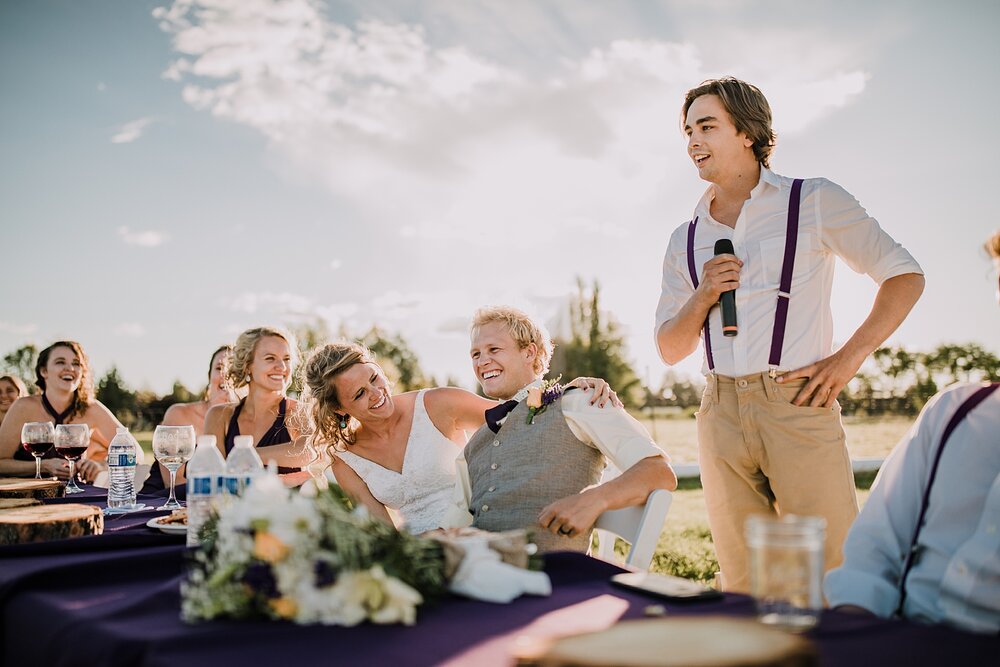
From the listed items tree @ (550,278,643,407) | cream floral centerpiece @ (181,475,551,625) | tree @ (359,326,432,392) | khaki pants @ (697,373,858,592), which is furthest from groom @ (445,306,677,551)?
tree @ (359,326,432,392)

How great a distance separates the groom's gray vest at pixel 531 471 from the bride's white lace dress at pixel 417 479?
0.59 m

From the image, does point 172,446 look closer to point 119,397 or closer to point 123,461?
point 123,461

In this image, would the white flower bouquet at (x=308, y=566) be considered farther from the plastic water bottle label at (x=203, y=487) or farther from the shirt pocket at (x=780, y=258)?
the shirt pocket at (x=780, y=258)

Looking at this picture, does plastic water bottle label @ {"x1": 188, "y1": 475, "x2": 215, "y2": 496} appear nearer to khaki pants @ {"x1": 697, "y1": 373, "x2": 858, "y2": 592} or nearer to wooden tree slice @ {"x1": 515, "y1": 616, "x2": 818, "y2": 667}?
wooden tree slice @ {"x1": 515, "y1": 616, "x2": 818, "y2": 667}

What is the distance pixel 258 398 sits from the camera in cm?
460

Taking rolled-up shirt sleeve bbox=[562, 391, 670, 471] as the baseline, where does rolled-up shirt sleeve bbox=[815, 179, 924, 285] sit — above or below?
above

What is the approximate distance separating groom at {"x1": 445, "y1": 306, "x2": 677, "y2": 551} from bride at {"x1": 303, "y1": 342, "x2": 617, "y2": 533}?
1.56 ft

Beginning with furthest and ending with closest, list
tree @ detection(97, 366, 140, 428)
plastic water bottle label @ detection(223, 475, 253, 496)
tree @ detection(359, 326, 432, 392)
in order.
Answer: tree @ detection(359, 326, 432, 392)
tree @ detection(97, 366, 140, 428)
plastic water bottle label @ detection(223, 475, 253, 496)

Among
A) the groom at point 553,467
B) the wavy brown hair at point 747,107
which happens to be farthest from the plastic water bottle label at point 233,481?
the wavy brown hair at point 747,107

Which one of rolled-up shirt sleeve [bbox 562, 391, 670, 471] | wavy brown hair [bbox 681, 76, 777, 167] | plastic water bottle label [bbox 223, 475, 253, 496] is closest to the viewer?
plastic water bottle label [bbox 223, 475, 253, 496]

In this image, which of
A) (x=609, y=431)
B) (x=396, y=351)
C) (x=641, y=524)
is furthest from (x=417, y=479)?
(x=396, y=351)

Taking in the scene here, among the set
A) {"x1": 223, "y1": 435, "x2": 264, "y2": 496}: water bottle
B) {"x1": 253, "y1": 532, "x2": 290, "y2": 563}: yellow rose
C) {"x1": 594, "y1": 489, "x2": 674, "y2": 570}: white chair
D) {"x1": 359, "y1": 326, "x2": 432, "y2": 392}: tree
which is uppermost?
{"x1": 359, "y1": 326, "x2": 432, "y2": 392}: tree

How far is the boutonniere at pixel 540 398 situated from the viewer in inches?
105

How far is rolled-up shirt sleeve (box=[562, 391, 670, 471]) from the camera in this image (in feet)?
8.04
